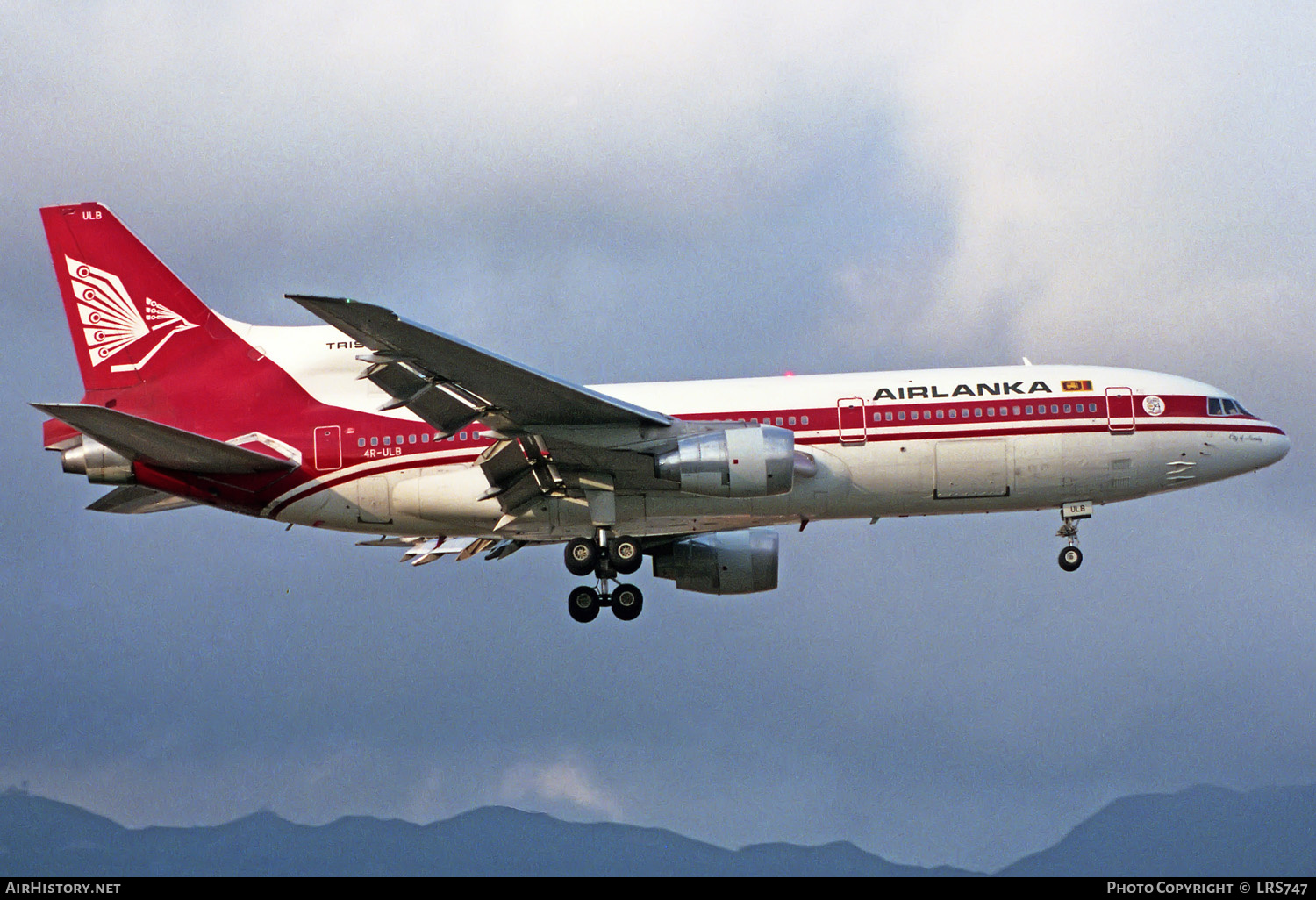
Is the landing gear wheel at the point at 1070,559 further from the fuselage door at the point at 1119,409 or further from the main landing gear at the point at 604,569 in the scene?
the main landing gear at the point at 604,569

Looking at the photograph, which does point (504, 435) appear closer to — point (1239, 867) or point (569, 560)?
point (569, 560)

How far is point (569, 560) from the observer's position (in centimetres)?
3675

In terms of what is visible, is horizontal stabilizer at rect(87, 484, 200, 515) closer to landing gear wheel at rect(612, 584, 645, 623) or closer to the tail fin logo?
the tail fin logo

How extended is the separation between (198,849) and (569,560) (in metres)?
157

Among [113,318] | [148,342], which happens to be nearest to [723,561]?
[148,342]

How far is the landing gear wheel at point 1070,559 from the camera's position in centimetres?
3794

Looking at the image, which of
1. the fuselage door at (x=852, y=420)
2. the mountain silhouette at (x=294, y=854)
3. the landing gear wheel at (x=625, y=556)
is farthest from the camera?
the mountain silhouette at (x=294, y=854)

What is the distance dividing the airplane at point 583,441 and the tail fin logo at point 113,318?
49 mm

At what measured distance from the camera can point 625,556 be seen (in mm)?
36688

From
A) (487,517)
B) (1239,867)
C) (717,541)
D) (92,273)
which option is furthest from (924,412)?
(1239,867)

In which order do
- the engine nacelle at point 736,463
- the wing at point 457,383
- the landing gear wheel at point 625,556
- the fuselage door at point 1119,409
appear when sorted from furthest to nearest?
the landing gear wheel at point 625,556, the fuselage door at point 1119,409, the engine nacelle at point 736,463, the wing at point 457,383

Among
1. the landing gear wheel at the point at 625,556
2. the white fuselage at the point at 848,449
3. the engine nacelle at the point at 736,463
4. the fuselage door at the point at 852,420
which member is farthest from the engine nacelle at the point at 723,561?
the engine nacelle at the point at 736,463

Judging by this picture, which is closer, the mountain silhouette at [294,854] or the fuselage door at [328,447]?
the fuselage door at [328,447]

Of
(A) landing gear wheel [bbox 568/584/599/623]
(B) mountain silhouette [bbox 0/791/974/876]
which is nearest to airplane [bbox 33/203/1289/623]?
(A) landing gear wheel [bbox 568/584/599/623]
